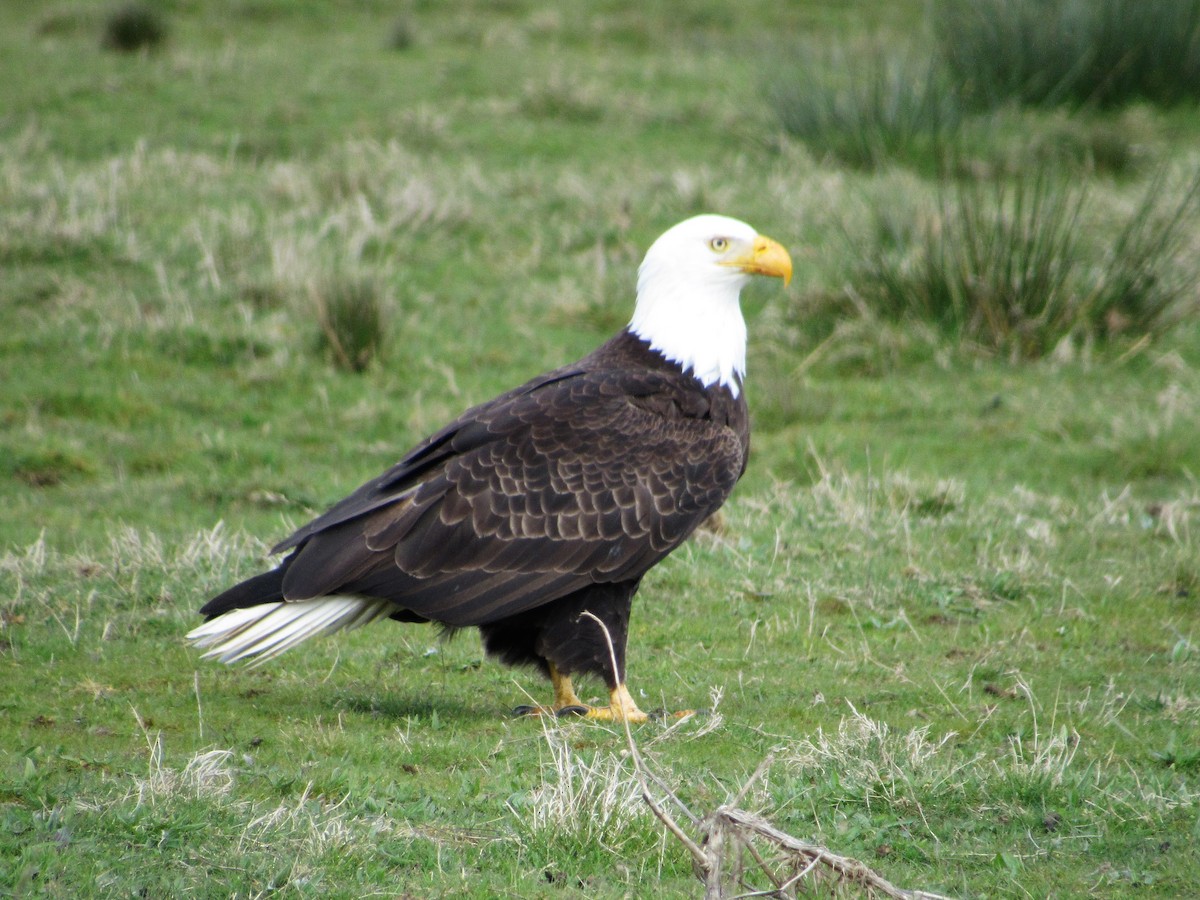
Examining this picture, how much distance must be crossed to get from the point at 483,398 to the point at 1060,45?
33.7 feet

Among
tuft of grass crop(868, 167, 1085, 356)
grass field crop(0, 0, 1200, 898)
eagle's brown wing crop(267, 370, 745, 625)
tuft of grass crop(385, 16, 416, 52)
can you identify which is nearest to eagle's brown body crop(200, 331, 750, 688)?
eagle's brown wing crop(267, 370, 745, 625)

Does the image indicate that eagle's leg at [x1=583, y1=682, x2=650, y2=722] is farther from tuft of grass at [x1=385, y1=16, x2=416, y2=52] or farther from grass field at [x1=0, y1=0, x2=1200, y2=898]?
tuft of grass at [x1=385, y1=16, x2=416, y2=52]

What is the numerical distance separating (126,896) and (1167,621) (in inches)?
202

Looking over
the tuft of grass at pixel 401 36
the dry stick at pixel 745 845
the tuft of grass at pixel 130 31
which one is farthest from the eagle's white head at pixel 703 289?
the tuft of grass at pixel 401 36

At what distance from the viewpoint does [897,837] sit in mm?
4742

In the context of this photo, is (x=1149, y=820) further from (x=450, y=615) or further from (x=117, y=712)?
(x=117, y=712)

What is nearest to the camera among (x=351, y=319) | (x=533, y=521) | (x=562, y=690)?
(x=533, y=521)

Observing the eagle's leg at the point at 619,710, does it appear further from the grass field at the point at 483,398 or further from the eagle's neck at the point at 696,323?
the eagle's neck at the point at 696,323

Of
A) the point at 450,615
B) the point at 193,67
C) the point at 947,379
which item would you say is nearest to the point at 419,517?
the point at 450,615

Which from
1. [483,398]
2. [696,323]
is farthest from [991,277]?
[696,323]

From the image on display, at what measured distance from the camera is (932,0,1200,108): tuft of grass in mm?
17625

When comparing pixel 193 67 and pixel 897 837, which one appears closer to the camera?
pixel 897 837

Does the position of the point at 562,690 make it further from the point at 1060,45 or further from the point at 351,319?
the point at 1060,45

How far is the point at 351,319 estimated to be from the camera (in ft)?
36.7
